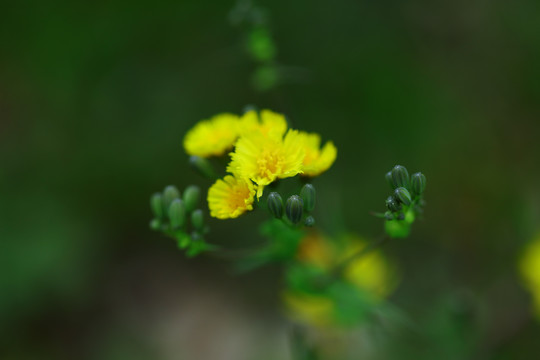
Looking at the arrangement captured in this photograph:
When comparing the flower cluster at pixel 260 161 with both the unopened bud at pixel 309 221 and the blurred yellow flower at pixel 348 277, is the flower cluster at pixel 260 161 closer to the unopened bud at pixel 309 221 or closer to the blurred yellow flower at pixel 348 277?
the unopened bud at pixel 309 221

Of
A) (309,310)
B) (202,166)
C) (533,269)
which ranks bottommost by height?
(202,166)

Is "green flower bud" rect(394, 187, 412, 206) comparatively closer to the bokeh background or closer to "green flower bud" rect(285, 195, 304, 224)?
"green flower bud" rect(285, 195, 304, 224)

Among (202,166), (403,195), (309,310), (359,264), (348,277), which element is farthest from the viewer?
(309,310)

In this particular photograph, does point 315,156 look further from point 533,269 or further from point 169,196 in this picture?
point 533,269

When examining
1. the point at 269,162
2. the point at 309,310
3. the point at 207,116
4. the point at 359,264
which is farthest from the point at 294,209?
the point at 207,116

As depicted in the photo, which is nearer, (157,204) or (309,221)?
(309,221)

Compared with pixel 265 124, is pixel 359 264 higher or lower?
higher

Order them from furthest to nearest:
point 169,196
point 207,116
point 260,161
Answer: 1. point 207,116
2. point 169,196
3. point 260,161
